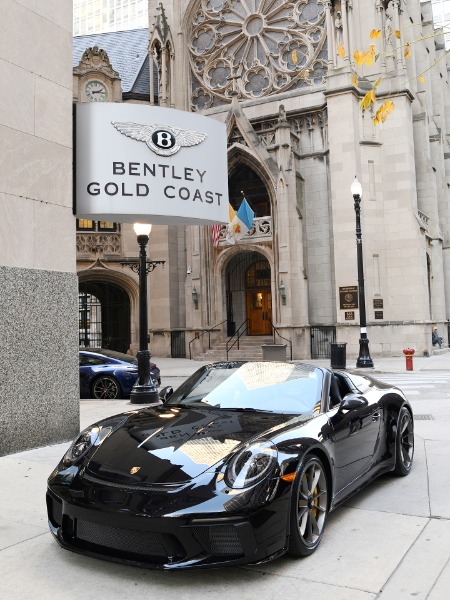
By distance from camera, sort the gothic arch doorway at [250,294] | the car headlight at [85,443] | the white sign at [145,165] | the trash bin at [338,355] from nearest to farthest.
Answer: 1. the car headlight at [85,443]
2. the white sign at [145,165]
3. the trash bin at [338,355]
4. the gothic arch doorway at [250,294]

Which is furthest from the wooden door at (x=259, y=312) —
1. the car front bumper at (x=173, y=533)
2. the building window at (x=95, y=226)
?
the car front bumper at (x=173, y=533)

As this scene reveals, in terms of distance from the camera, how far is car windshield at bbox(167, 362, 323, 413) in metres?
4.95

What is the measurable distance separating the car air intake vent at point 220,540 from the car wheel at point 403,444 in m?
2.95

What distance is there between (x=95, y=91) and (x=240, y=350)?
16.5m

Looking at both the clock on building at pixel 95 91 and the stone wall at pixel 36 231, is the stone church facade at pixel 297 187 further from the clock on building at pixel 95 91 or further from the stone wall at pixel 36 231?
the stone wall at pixel 36 231

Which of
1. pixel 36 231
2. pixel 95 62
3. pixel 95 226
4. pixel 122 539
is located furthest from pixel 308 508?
pixel 95 62

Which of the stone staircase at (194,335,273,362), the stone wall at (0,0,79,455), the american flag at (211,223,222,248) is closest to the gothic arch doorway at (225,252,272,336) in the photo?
the stone staircase at (194,335,273,362)

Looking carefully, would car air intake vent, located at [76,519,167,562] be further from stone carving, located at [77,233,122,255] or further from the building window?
the building window

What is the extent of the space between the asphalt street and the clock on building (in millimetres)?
29462

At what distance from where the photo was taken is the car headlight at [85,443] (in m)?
4.30

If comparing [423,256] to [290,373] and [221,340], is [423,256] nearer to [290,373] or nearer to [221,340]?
[221,340]

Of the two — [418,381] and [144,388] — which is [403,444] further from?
[418,381]

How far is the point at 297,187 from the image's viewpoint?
27125mm

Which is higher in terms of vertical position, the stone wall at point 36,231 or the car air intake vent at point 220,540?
the stone wall at point 36,231
